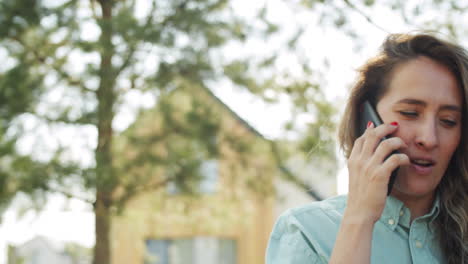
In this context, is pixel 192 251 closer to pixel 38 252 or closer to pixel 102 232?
pixel 38 252

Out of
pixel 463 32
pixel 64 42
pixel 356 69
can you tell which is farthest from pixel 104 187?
pixel 356 69

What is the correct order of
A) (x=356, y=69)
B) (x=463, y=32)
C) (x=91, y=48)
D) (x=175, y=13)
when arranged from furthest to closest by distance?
(x=175, y=13) < (x=91, y=48) < (x=463, y=32) < (x=356, y=69)

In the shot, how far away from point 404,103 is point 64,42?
Result: 675cm

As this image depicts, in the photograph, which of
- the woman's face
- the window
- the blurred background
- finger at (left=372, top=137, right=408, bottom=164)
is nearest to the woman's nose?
the woman's face

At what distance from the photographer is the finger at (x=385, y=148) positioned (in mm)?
1615

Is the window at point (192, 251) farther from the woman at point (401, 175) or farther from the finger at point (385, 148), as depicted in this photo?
the finger at point (385, 148)

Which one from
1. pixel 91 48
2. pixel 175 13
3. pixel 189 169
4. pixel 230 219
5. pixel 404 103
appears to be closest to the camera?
pixel 404 103

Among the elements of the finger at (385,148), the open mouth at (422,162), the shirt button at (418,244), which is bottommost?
the shirt button at (418,244)

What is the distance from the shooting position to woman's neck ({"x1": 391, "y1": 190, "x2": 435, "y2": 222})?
1820 mm

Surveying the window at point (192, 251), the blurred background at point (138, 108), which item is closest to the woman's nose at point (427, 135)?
the blurred background at point (138, 108)

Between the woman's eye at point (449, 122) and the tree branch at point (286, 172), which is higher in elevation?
the woman's eye at point (449, 122)

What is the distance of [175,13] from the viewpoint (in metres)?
8.13

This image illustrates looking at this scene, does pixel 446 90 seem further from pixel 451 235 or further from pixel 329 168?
pixel 329 168

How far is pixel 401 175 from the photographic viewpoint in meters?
1.77
